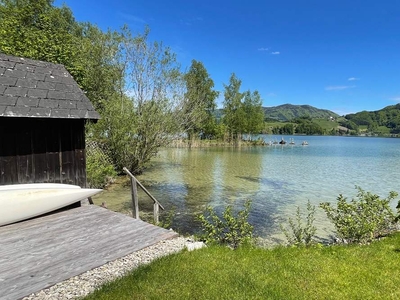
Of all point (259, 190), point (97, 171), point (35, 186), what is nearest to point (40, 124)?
point (35, 186)

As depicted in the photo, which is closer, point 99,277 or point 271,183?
point 99,277

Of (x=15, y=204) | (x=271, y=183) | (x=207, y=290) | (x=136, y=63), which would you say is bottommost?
(x=271, y=183)

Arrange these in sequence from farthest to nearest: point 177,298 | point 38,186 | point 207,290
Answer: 1. point 38,186
2. point 207,290
3. point 177,298

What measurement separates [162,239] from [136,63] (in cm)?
1603

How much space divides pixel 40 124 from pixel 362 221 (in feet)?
29.4

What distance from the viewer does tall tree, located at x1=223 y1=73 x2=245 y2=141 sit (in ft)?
181

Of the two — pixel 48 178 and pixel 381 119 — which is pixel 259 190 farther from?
pixel 381 119

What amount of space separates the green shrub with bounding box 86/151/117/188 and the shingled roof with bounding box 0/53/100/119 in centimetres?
609

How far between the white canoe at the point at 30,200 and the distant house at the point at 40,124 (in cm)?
70

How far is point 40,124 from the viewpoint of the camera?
6957mm

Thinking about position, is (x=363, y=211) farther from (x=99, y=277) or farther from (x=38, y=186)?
(x=38, y=186)

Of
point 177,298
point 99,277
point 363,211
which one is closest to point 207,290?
A: point 177,298

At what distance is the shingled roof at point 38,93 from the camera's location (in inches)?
248

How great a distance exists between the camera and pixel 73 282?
3.84m
